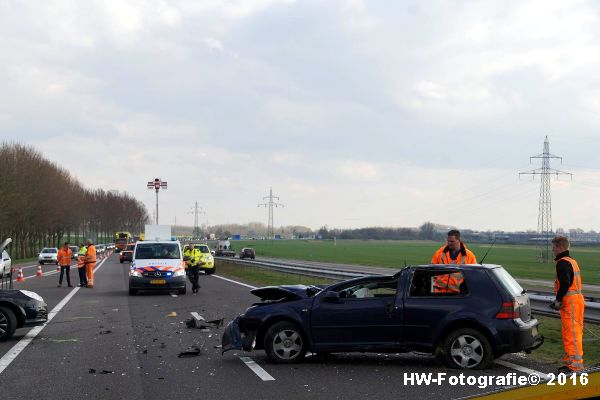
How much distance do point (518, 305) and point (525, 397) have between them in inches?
210

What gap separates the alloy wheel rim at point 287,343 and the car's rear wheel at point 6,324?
515 cm

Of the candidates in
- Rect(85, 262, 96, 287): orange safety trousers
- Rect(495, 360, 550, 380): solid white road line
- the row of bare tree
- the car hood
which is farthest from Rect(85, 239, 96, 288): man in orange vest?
the row of bare tree

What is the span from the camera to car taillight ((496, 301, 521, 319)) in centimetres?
886

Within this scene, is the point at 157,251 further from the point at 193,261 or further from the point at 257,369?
the point at 257,369

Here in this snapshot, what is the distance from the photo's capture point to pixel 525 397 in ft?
12.7

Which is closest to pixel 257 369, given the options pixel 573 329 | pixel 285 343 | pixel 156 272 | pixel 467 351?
pixel 285 343

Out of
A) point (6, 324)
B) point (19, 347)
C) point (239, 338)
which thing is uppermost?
point (239, 338)

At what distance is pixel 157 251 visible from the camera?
77.6 feet

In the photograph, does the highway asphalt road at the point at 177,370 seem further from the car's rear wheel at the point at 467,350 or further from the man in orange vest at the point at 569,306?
the man in orange vest at the point at 569,306

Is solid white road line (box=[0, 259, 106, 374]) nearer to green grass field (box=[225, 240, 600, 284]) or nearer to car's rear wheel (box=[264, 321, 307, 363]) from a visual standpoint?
car's rear wheel (box=[264, 321, 307, 363])

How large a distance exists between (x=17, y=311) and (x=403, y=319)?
22.8ft

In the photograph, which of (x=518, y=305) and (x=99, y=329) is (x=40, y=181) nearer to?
(x=99, y=329)

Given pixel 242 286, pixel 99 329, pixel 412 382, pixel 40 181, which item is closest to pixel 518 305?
pixel 412 382

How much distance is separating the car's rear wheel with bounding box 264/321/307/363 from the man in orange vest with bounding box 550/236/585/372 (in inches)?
133
